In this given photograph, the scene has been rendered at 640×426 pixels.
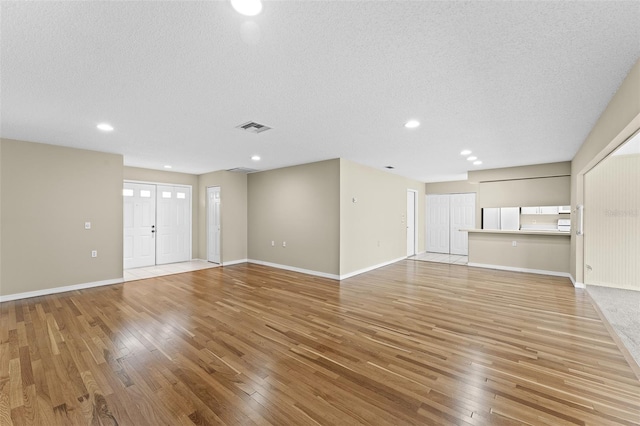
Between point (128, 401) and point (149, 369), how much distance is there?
413 millimetres

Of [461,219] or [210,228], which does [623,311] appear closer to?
[461,219]

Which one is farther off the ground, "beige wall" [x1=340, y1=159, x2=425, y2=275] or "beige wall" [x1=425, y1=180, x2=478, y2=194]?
"beige wall" [x1=425, y1=180, x2=478, y2=194]

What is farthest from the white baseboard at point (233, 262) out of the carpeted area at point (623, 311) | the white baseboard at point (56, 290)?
the carpeted area at point (623, 311)

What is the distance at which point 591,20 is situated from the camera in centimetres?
160

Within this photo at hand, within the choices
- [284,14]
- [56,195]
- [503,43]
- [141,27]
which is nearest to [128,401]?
[141,27]

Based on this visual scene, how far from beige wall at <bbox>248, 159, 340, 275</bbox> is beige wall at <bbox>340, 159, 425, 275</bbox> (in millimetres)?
245

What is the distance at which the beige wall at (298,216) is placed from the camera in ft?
18.6

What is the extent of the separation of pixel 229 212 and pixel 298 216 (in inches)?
83.9

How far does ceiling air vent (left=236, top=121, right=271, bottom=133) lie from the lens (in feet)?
11.5

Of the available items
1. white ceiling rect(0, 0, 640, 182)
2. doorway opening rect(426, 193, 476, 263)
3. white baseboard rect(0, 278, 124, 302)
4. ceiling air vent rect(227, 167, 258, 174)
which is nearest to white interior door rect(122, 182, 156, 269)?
white baseboard rect(0, 278, 124, 302)

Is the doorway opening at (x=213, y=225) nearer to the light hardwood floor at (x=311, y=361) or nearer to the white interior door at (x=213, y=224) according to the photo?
the white interior door at (x=213, y=224)

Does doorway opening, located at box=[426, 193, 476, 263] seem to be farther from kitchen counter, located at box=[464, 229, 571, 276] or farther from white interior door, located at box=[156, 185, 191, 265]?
white interior door, located at box=[156, 185, 191, 265]

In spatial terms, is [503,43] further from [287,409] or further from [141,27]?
[287,409]

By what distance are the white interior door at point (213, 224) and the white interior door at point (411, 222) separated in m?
5.78
